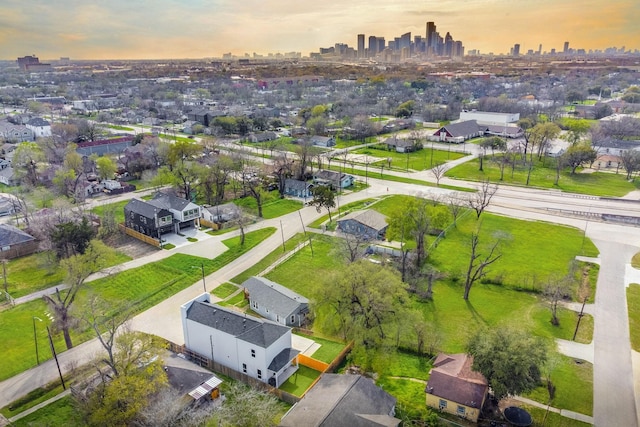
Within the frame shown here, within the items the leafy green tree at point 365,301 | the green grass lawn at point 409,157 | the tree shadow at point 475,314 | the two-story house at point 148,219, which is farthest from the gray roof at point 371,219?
the green grass lawn at point 409,157

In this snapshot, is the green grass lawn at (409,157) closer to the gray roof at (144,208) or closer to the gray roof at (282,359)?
the gray roof at (144,208)

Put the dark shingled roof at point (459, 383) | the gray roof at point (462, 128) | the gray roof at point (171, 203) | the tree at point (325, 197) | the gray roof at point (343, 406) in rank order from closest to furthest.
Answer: the gray roof at point (343, 406), the dark shingled roof at point (459, 383), the gray roof at point (171, 203), the tree at point (325, 197), the gray roof at point (462, 128)

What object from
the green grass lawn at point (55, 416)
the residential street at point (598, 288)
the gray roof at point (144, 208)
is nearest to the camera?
the green grass lawn at point (55, 416)

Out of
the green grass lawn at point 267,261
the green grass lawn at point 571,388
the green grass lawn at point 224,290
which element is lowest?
the green grass lawn at point 571,388

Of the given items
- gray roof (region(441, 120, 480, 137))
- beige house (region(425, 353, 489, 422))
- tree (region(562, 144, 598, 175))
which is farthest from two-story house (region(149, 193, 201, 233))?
gray roof (region(441, 120, 480, 137))

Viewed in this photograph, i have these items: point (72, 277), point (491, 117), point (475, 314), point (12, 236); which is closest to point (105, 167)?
point (12, 236)

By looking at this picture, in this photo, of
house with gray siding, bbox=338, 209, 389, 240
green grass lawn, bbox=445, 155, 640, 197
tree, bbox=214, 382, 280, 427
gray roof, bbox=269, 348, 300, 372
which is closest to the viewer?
tree, bbox=214, 382, 280, 427

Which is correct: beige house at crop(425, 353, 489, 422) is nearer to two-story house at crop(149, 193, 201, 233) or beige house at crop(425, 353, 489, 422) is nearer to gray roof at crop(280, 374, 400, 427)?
gray roof at crop(280, 374, 400, 427)
